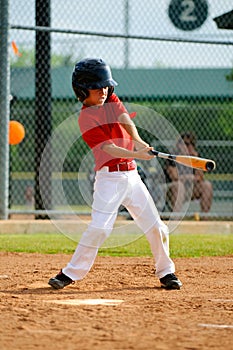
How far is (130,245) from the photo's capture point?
9344mm

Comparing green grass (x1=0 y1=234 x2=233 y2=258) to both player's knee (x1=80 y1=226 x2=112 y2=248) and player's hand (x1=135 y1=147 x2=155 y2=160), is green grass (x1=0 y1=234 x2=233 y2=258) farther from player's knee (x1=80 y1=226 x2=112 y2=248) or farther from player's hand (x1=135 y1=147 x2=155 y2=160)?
player's hand (x1=135 y1=147 x2=155 y2=160)

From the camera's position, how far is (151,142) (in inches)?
581

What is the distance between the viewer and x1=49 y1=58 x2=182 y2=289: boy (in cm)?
555

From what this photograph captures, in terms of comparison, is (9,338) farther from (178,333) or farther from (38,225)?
(38,225)

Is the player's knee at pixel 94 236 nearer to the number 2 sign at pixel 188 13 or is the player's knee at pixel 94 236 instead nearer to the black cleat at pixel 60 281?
the black cleat at pixel 60 281

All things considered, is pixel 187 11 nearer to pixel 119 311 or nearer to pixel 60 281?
pixel 60 281

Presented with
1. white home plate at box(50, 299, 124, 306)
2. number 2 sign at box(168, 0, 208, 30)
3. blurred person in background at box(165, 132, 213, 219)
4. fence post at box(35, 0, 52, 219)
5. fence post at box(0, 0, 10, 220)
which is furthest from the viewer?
number 2 sign at box(168, 0, 208, 30)

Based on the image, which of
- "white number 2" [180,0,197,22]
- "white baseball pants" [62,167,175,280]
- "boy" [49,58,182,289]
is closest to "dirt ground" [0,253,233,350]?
"white baseball pants" [62,167,175,280]

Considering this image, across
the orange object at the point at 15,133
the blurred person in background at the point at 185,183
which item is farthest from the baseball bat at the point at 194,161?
the orange object at the point at 15,133

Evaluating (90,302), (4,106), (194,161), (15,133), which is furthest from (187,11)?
(90,302)

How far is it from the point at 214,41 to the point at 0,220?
12.4ft

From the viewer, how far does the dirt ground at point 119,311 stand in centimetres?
370

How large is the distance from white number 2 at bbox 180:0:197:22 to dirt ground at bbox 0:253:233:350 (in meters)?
5.42

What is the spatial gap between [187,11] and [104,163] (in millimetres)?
6725
